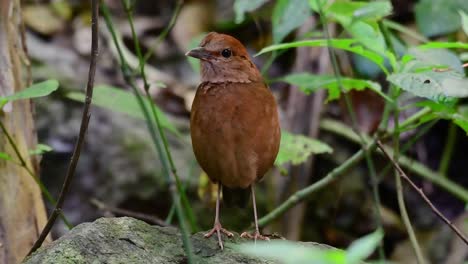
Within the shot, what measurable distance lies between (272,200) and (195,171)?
1.91ft

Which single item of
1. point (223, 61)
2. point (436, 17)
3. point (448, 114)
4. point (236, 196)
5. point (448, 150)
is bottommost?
point (448, 150)

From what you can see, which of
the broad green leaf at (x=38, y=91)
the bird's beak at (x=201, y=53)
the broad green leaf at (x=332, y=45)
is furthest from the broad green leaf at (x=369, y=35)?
the broad green leaf at (x=38, y=91)

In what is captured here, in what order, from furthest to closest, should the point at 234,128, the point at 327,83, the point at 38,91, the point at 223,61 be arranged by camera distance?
the point at 327,83
the point at 223,61
the point at 234,128
the point at 38,91

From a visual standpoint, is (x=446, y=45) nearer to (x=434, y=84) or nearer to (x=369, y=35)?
(x=434, y=84)

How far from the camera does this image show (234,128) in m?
2.84

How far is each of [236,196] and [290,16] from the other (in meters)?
0.87

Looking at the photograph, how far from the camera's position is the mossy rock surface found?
223cm

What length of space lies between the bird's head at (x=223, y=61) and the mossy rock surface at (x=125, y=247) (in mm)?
769

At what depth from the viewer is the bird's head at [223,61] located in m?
3.10

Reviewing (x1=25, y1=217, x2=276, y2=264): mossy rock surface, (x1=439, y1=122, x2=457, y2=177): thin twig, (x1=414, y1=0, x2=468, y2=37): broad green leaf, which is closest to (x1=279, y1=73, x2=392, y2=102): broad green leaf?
(x1=25, y1=217, x2=276, y2=264): mossy rock surface

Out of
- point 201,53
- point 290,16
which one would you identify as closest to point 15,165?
point 201,53

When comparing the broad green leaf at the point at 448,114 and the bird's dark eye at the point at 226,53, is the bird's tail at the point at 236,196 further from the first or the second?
the broad green leaf at the point at 448,114

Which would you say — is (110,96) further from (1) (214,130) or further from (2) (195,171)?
(2) (195,171)

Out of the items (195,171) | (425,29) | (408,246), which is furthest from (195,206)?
(425,29)
